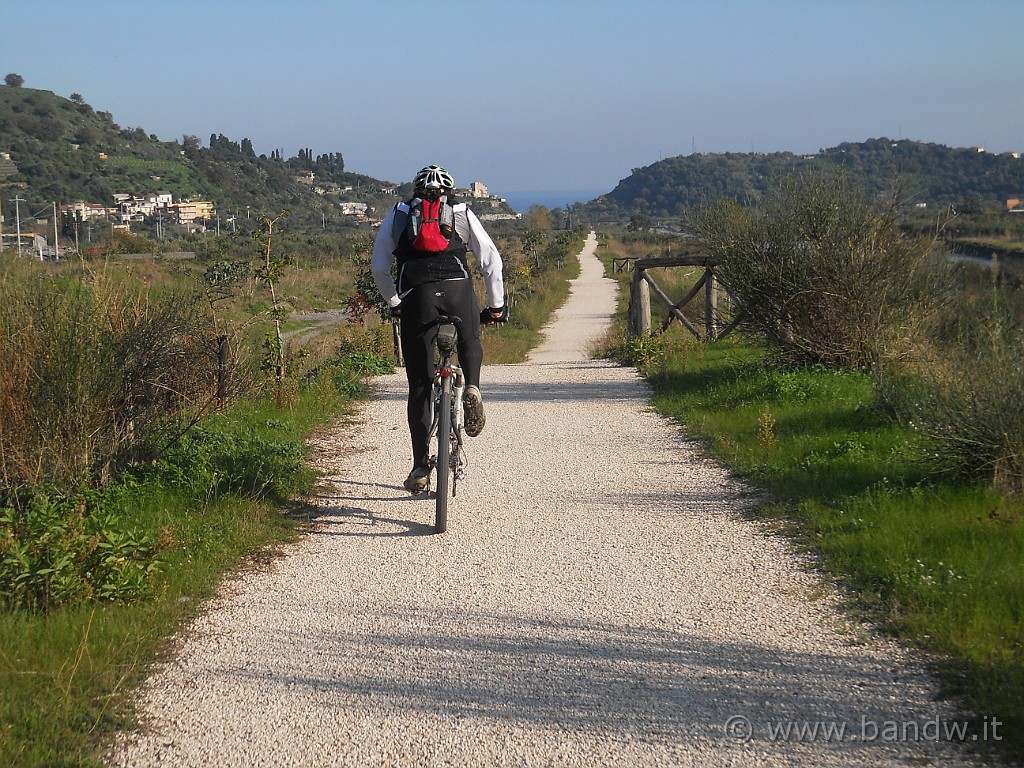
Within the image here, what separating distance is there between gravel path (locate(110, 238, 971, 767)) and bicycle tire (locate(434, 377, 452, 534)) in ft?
0.46

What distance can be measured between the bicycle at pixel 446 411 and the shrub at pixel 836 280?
225 inches

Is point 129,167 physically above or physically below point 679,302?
above

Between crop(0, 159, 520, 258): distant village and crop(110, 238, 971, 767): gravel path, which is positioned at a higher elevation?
crop(0, 159, 520, 258): distant village

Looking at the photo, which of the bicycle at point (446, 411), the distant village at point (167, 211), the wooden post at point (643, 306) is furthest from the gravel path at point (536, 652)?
the distant village at point (167, 211)

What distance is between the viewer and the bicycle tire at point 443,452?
6.32m

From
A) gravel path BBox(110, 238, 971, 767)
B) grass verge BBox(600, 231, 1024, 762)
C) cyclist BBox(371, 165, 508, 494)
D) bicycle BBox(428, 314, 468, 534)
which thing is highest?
cyclist BBox(371, 165, 508, 494)

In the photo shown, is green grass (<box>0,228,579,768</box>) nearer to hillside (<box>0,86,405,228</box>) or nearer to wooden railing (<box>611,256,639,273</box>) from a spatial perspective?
wooden railing (<box>611,256,639,273</box>)

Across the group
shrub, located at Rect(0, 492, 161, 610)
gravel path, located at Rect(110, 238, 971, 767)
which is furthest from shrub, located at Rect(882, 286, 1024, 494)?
shrub, located at Rect(0, 492, 161, 610)

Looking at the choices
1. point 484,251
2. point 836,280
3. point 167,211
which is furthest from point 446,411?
point 167,211

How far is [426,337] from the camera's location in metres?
6.53

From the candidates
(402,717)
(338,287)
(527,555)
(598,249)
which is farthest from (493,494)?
(598,249)

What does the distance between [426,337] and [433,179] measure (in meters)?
0.97

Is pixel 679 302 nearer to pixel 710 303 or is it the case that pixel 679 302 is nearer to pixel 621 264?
pixel 710 303

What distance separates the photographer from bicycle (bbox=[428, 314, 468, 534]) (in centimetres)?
636
